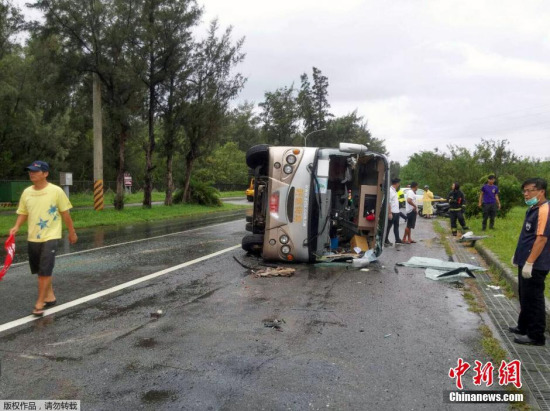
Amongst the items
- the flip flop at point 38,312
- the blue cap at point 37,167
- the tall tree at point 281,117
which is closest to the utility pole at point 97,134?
the blue cap at point 37,167

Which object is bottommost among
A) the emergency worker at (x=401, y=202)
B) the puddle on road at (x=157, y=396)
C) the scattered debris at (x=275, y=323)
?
the puddle on road at (x=157, y=396)

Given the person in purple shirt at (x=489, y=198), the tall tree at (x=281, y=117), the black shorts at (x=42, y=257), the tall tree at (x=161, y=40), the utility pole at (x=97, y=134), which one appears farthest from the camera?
the tall tree at (x=281, y=117)

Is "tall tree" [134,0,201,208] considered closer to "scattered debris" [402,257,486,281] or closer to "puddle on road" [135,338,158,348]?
"scattered debris" [402,257,486,281]

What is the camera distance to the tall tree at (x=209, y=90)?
88.4 ft

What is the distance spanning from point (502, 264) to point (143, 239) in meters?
9.47

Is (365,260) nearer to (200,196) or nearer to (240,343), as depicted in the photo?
(240,343)

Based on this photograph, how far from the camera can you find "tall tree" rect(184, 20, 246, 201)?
26.9 m

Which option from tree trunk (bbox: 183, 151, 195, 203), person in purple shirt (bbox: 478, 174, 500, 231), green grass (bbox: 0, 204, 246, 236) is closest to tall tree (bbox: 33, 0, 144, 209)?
green grass (bbox: 0, 204, 246, 236)

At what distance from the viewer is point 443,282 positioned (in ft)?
25.2

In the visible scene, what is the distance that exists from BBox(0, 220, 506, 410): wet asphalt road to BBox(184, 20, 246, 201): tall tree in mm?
20334

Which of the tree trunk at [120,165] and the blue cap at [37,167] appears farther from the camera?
the tree trunk at [120,165]

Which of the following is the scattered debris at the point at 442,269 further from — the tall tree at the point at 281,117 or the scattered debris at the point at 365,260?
the tall tree at the point at 281,117

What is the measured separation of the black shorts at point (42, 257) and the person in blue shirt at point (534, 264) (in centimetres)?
552

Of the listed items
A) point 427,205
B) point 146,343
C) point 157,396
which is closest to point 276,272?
point 146,343
